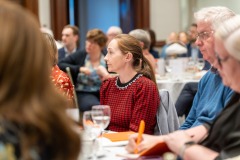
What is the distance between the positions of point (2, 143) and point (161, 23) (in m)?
9.37

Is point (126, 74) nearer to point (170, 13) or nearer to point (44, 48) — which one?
point (44, 48)

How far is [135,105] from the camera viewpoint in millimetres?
3162

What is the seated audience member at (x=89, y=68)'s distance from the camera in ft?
18.7

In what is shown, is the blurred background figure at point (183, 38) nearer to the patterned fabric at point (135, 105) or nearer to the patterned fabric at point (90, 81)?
the patterned fabric at point (90, 81)

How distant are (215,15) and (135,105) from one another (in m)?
0.79

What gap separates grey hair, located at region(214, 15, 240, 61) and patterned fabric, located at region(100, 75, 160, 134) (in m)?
1.27

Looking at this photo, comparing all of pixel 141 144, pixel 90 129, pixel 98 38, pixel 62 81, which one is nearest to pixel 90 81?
pixel 98 38

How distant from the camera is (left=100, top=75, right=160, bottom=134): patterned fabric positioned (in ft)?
10.2

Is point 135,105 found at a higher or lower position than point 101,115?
lower

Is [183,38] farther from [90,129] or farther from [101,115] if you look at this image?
[90,129]

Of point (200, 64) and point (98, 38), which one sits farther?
point (200, 64)

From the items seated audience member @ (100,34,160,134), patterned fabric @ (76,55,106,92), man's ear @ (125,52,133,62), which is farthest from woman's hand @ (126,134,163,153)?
patterned fabric @ (76,55,106,92)

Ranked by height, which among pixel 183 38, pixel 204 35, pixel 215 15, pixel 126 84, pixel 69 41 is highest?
pixel 215 15

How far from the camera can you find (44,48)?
1319 millimetres
